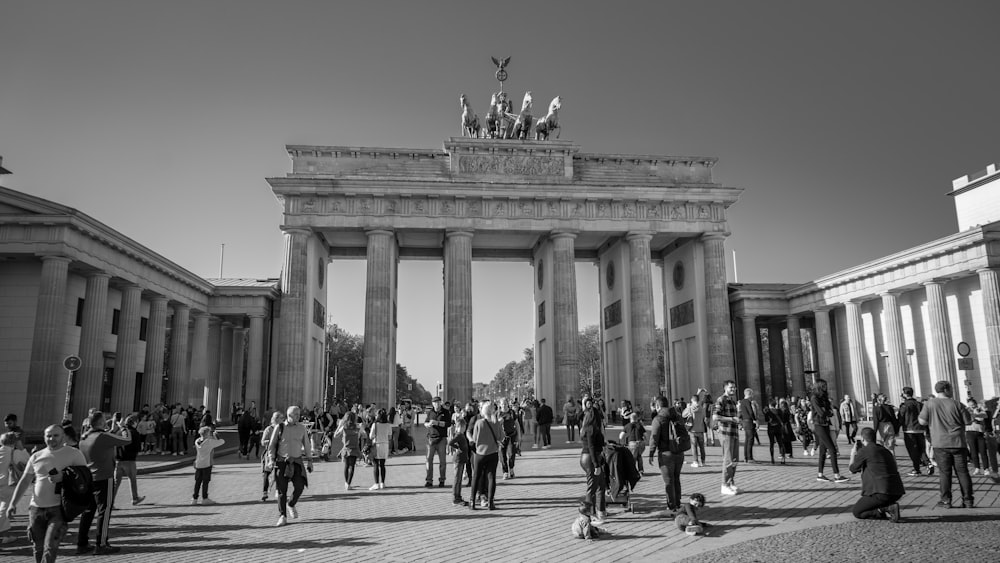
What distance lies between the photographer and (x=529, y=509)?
429 inches

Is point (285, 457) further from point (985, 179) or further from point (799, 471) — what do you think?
point (985, 179)

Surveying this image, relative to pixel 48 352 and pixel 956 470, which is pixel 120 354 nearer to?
pixel 48 352

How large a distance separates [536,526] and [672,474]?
2.27 metres

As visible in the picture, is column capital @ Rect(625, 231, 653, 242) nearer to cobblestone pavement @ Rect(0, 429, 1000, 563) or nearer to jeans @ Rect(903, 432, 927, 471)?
cobblestone pavement @ Rect(0, 429, 1000, 563)

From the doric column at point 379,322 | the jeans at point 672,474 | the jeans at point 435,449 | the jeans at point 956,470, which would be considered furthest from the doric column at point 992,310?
the doric column at point 379,322

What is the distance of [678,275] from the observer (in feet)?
154

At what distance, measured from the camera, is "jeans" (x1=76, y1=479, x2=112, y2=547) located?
8453 millimetres

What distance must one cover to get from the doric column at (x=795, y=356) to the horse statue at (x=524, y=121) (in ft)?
76.8

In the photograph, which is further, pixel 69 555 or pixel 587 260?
pixel 587 260

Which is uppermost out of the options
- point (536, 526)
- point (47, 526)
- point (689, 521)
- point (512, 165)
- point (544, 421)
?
point (512, 165)

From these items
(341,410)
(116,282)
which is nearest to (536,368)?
(341,410)

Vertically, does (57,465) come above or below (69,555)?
above

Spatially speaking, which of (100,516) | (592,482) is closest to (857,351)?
(592,482)

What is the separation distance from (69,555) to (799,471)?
14.5 metres
